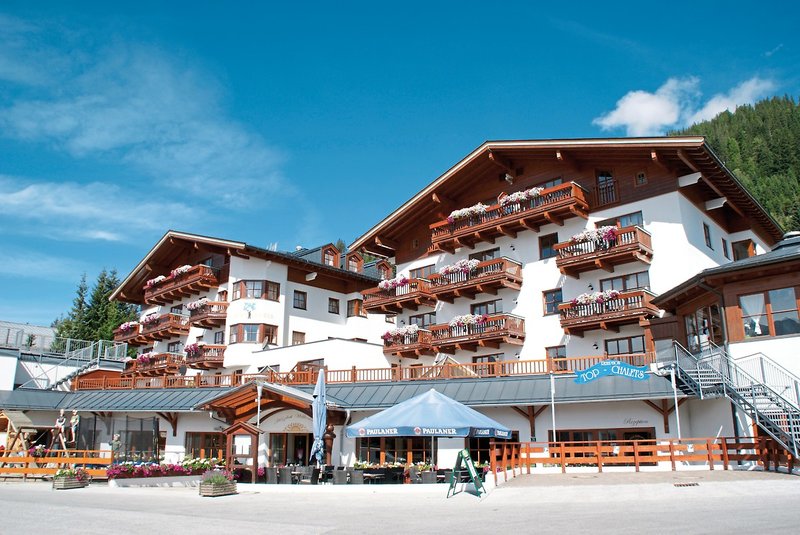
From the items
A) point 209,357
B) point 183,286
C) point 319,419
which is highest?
point 183,286

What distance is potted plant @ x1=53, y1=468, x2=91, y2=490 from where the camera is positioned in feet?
77.4

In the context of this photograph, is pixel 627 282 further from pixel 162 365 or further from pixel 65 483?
pixel 162 365

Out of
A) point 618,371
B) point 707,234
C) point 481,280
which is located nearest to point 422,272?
point 481,280

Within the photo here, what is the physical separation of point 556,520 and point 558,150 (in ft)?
71.9

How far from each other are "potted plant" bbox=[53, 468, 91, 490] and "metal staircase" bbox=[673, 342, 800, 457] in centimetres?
2113

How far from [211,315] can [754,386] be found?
3159 cm

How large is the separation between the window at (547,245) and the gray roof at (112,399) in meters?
17.1

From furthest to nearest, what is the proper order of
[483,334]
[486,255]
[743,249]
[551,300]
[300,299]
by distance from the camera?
[300,299] < [486,255] < [743,249] < [551,300] < [483,334]

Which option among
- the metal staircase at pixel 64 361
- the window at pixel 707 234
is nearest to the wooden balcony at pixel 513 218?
the window at pixel 707 234

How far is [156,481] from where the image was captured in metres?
24.9

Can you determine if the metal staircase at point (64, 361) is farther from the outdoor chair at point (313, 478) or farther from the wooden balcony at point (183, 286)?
the outdoor chair at point (313, 478)

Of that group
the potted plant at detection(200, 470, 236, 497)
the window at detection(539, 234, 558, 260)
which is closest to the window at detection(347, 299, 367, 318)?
the window at detection(539, 234, 558, 260)

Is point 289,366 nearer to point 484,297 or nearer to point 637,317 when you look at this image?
point 484,297

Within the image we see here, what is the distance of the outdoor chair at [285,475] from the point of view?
78.2ft
